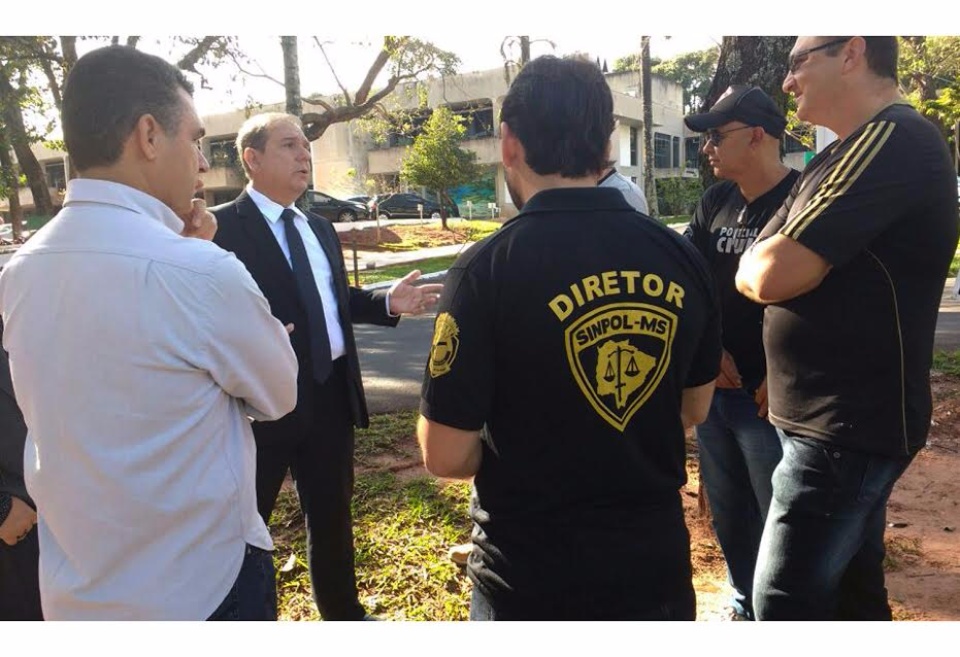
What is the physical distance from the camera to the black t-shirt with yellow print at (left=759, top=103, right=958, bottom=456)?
177 centimetres

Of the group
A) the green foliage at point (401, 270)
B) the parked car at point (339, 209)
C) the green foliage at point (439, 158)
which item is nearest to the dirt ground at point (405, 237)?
the green foliage at point (439, 158)

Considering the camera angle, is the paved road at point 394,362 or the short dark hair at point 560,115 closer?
the short dark hair at point 560,115

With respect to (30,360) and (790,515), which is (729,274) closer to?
(790,515)

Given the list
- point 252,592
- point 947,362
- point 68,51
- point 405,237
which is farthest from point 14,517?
point 405,237

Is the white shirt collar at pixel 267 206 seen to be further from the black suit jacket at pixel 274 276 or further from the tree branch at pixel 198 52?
the tree branch at pixel 198 52

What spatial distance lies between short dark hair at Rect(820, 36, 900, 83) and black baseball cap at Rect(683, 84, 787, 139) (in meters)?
0.70

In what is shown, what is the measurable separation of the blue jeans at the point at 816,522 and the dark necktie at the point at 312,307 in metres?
1.67

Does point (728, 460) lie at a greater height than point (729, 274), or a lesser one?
lesser

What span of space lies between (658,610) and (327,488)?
157 centimetres

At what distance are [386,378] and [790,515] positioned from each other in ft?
18.5

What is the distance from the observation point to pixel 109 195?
4.71ft

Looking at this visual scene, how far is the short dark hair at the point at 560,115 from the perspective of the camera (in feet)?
4.88

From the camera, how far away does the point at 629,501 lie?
60.6 inches

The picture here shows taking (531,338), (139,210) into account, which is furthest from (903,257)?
(139,210)
